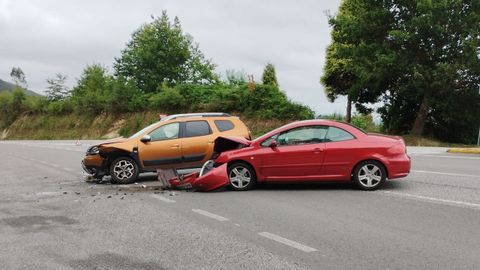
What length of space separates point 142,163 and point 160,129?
972mm

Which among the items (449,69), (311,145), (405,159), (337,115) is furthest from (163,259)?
(337,115)

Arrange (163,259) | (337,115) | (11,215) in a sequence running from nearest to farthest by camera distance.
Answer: (163,259)
(11,215)
(337,115)

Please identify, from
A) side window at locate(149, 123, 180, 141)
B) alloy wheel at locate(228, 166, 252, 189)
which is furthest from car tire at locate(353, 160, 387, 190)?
side window at locate(149, 123, 180, 141)

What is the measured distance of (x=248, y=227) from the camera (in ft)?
21.7

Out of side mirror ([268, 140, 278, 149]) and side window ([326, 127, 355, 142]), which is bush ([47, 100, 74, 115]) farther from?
side window ([326, 127, 355, 142])

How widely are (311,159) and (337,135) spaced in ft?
2.44

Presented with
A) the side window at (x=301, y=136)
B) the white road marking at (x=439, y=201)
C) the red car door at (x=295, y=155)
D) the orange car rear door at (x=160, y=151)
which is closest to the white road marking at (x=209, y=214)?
the red car door at (x=295, y=155)

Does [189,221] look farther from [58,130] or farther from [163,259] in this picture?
[58,130]

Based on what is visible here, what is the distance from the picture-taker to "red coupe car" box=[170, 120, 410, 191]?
31.0 feet

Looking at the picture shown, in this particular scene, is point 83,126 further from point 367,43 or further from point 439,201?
point 439,201

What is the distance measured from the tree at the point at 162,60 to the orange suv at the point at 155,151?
33.2 meters

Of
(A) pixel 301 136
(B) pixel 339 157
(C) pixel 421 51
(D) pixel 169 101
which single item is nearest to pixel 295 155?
(A) pixel 301 136

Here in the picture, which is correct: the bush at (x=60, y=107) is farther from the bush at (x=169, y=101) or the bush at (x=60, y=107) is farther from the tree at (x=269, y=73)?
the tree at (x=269, y=73)

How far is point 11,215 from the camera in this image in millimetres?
7773
